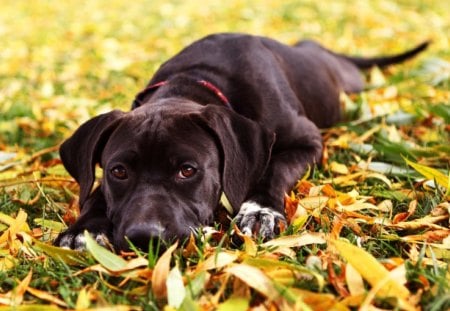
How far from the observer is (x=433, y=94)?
6.28m

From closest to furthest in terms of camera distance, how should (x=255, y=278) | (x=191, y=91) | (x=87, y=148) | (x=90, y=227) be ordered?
(x=255, y=278)
(x=90, y=227)
(x=87, y=148)
(x=191, y=91)

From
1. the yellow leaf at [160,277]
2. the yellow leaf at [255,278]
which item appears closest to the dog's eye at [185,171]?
the yellow leaf at [160,277]

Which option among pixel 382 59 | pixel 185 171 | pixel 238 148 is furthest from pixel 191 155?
pixel 382 59

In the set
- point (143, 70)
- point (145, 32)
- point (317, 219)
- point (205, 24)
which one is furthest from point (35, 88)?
point (317, 219)

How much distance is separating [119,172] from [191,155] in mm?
369

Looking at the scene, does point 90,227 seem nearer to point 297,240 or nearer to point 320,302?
point 297,240

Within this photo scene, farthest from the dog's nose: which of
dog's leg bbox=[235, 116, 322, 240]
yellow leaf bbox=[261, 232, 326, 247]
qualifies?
dog's leg bbox=[235, 116, 322, 240]

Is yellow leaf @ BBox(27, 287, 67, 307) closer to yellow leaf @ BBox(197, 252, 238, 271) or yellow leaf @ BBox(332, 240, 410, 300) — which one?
yellow leaf @ BBox(197, 252, 238, 271)

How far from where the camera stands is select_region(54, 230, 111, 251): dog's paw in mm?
3416

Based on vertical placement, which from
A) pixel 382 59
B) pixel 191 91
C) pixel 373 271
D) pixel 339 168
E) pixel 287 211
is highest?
pixel 191 91

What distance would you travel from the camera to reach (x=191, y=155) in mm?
3410

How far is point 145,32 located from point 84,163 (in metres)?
7.12

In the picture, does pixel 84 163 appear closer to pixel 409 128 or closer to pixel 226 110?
pixel 226 110

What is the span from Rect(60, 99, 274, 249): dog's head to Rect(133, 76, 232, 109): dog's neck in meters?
0.40
